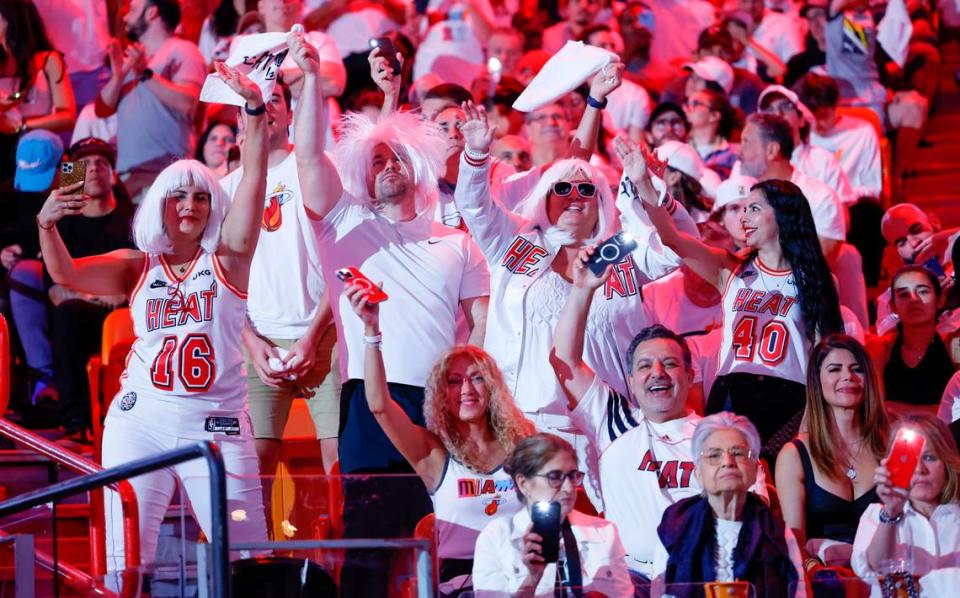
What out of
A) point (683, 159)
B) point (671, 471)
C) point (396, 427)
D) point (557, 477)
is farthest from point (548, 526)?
point (683, 159)

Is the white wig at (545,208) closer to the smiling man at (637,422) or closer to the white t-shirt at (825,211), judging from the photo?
the smiling man at (637,422)

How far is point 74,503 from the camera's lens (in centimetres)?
666

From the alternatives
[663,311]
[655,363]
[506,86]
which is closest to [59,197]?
[655,363]

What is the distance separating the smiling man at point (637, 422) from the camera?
5777 millimetres

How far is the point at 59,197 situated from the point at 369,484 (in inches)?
65.4

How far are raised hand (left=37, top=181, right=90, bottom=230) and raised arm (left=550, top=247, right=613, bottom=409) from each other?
1.93m

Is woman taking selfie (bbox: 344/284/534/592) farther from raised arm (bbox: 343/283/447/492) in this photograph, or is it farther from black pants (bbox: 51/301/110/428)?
black pants (bbox: 51/301/110/428)

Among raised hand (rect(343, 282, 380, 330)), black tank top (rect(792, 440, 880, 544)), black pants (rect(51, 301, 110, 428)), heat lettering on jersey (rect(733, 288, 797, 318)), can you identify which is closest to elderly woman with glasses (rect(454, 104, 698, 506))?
heat lettering on jersey (rect(733, 288, 797, 318))

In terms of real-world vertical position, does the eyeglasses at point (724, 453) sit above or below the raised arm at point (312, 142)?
below

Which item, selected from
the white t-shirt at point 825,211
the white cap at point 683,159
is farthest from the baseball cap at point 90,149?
the white t-shirt at point 825,211

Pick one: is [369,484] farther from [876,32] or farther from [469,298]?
[876,32]

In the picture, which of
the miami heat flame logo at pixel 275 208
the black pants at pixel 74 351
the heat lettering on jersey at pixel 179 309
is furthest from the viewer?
the black pants at pixel 74 351

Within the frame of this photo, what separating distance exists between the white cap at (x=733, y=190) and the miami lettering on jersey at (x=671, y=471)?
2273 millimetres

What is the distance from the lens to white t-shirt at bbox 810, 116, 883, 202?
10.6 metres
